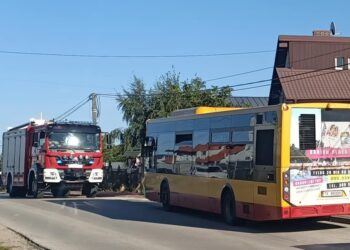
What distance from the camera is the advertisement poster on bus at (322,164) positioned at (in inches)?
542

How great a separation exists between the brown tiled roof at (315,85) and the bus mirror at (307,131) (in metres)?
21.4

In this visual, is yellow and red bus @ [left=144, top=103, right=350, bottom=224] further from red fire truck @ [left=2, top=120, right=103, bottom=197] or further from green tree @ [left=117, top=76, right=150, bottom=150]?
green tree @ [left=117, top=76, right=150, bottom=150]

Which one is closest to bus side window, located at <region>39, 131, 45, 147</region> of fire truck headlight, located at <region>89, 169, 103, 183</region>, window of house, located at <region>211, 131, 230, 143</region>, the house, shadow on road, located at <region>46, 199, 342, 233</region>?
fire truck headlight, located at <region>89, 169, 103, 183</region>

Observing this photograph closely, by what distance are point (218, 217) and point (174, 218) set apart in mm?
1328

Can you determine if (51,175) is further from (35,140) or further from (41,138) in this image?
(35,140)

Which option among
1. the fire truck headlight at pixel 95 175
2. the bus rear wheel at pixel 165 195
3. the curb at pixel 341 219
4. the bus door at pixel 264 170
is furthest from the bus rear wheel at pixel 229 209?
the fire truck headlight at pixel 95 175

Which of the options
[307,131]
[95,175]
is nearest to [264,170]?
[307,131]

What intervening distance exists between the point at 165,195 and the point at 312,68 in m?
25.1

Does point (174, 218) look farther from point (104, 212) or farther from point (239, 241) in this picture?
point (239, 241)

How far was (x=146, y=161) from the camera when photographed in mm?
22438

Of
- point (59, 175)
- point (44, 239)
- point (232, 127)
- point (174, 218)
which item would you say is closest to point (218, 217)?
point (174, 218)

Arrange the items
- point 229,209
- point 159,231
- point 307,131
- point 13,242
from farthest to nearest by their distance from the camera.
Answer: point 229,209 → point 159,231 → point 307,131 → point 13,242

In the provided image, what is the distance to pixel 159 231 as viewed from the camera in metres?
14.8

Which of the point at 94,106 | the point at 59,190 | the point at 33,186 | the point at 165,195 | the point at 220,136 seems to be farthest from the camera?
the point at 94,106
